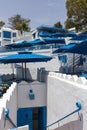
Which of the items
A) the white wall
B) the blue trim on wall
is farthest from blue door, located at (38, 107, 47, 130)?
the white wall

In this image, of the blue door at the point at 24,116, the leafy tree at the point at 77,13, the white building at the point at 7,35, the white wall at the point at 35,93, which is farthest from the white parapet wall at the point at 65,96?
the white building at the point at 7,35

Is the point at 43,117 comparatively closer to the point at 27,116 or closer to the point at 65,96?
the point at 27,116

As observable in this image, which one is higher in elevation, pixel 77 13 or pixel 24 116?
pixel 77 13

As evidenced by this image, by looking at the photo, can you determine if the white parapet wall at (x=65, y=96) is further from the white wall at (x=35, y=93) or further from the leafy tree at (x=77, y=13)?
the leafy tree at (x=77, y=13)

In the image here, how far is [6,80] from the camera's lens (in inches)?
571

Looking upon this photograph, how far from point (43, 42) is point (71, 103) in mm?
19143

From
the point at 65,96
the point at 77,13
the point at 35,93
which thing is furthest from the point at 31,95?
the point at 77,13

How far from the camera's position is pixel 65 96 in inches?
356

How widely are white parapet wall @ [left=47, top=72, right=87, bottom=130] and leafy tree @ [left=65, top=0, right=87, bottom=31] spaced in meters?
29.1

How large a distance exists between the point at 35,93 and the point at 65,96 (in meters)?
3.73

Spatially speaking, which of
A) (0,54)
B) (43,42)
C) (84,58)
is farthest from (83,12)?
(84,58)

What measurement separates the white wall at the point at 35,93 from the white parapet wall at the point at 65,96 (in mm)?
424

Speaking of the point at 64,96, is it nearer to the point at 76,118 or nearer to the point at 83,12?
the point at 76,118

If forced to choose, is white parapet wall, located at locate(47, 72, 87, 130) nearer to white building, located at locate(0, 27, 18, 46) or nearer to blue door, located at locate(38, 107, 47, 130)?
blue door, located at locate(38, 107, 47, 130)
